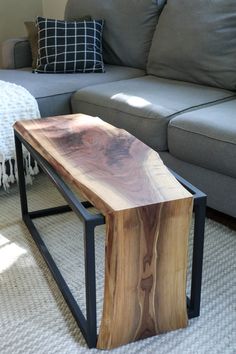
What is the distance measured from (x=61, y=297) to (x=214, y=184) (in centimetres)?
70

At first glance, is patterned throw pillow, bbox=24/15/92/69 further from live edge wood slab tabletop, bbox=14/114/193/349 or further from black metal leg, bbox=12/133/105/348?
live edge wood slab tabletop, bbox=14/114/193/349

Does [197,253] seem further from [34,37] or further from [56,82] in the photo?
[34,37]

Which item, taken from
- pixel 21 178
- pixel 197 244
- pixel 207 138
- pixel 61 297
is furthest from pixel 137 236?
pixel 21 178

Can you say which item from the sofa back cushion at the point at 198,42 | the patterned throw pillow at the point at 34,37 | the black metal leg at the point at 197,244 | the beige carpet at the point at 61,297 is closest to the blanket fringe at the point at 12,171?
the beige carpet at the point at 61,297

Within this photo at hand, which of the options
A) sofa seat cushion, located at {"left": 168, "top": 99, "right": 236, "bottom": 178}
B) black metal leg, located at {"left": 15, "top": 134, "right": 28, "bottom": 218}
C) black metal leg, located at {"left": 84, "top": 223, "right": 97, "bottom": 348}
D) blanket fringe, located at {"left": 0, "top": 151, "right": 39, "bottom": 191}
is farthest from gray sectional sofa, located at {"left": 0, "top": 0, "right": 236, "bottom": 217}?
black metal leg, located at {"left": 84, "top": 223, "right": 97, "bottom": 348}

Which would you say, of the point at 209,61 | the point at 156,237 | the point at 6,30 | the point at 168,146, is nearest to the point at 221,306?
the point at 156,237

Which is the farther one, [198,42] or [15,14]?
[15,14]

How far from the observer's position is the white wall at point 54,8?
11.8ft

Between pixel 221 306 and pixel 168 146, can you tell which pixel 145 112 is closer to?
pixel 168 146

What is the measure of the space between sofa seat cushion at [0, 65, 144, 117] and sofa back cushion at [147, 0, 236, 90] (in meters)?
0.26

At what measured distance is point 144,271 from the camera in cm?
115

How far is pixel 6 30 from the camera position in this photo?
3.58 metres

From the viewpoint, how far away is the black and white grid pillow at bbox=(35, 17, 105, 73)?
247 cm

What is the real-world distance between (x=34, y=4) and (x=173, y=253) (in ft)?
10.0
